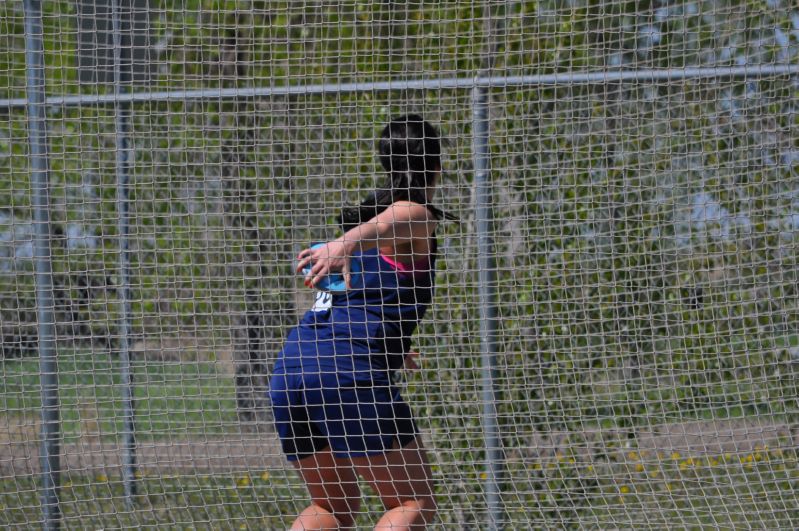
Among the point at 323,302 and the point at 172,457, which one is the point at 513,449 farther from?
the point at 172,457

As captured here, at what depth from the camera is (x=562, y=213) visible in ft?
12.6

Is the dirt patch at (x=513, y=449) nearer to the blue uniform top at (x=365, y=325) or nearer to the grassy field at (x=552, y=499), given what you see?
the grassy field at (x=552, y=499)

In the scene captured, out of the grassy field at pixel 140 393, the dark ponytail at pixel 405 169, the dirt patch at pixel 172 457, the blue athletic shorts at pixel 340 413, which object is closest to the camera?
the blue athletic shorts at pixel 340 413

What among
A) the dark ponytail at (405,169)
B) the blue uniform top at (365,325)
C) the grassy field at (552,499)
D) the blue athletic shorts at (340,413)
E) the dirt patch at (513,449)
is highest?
the dark ponytail at (405,169)

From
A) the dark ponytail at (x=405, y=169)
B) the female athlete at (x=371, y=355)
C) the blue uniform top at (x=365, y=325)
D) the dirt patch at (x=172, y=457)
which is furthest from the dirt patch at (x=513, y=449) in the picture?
the dark ponytail at (x=405, y=169)

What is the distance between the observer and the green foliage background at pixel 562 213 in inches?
142

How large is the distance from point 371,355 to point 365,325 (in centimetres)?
10

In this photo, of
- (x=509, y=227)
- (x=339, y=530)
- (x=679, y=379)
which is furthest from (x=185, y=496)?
(x=679, y=379)

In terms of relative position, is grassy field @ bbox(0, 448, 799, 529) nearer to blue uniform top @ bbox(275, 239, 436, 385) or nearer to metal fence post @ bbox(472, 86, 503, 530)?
metal fence post @ bbox(472, 86, 503, 530)

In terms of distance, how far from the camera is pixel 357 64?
414 cm

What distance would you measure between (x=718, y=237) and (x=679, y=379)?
61cm

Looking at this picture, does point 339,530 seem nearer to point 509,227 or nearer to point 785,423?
point 509,227

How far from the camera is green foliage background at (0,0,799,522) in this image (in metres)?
3.60

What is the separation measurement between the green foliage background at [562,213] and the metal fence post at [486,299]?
9cm
